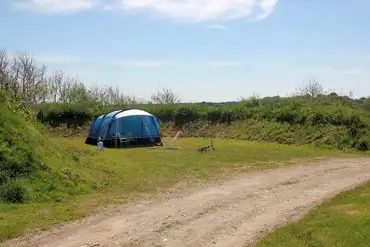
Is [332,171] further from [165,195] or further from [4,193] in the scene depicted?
[4,193]

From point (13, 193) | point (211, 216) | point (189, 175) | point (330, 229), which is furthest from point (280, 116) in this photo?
point (330, 229)

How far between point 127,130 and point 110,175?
12.5m

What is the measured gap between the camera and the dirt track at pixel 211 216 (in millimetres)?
8328

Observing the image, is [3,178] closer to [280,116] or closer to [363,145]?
[363,145]

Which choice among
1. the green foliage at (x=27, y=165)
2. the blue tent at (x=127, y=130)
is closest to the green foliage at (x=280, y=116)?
the blue tent at (x=127, y=130)

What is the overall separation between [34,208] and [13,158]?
2.25 m

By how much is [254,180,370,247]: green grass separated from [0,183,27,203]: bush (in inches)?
244

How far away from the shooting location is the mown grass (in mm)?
10312

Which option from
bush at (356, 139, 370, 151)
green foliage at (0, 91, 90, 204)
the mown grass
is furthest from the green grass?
bush at (356, 139, 370, 151)

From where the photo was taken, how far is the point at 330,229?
846 cm

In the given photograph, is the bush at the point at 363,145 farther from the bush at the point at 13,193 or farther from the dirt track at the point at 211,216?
the bush at the point at 13,193

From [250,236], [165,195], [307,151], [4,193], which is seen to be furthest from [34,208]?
[307,151]

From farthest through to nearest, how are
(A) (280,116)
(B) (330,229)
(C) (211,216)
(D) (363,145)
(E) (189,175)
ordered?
(A) (280,116)
(D) (363,145)
(E) (189,175)
(C) (211,216)
(B) (330,229)

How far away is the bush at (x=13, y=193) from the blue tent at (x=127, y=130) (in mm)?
15663
